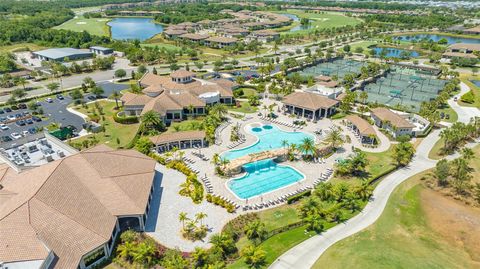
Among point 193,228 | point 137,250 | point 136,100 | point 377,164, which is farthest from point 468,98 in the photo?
point 137,250

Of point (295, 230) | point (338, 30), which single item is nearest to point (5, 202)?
point (295, 230)

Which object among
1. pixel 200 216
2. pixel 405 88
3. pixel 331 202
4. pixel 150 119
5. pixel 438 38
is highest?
pixel 438 38

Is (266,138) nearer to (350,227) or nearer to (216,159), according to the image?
(216,159)

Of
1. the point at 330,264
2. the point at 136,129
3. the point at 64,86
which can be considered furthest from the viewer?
the point at 64,86

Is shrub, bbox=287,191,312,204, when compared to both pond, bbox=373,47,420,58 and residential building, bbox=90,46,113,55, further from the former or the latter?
residential building, bbox=90,46,113,55

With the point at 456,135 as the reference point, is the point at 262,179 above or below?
below

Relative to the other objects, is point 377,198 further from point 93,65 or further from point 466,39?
point 466,39
